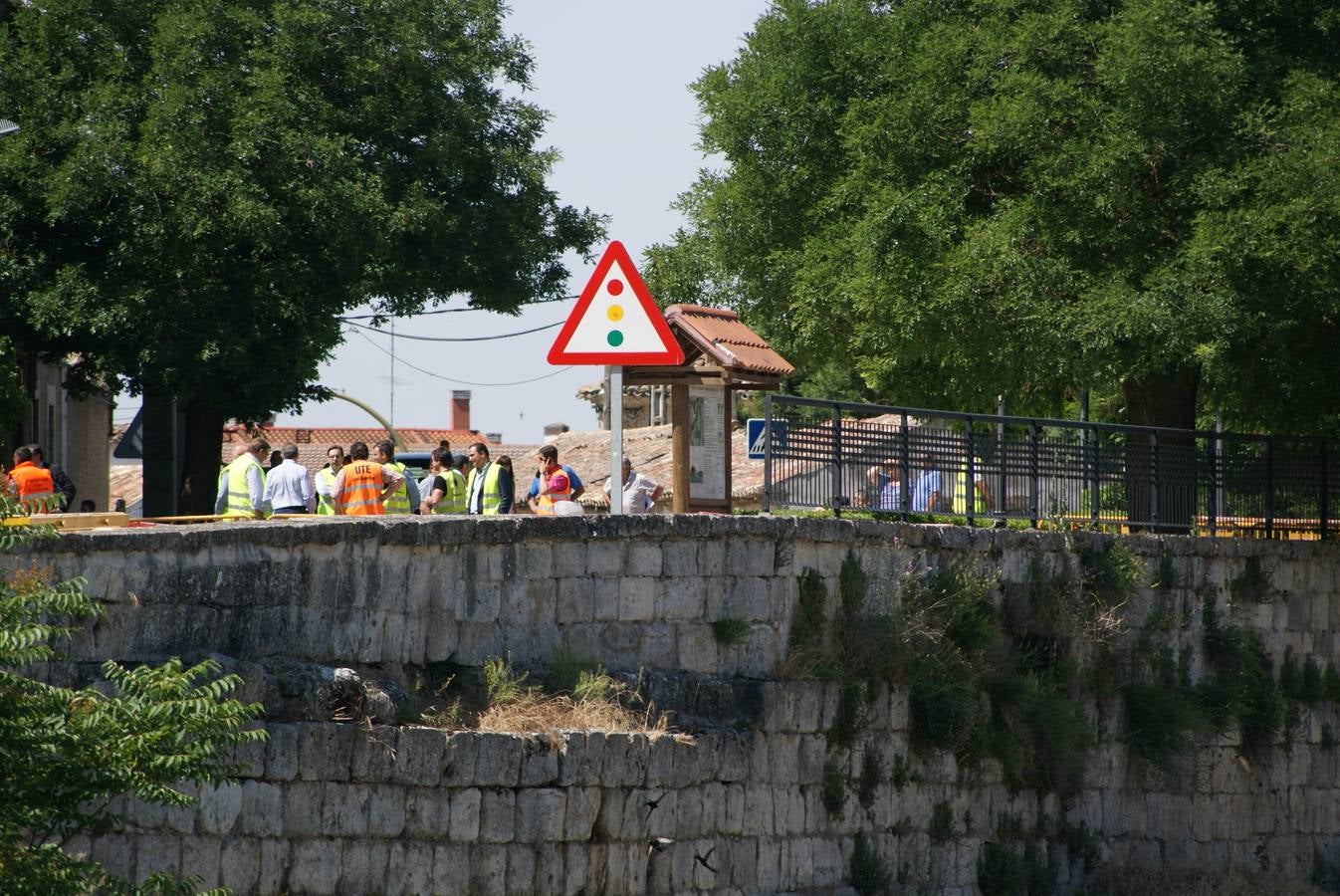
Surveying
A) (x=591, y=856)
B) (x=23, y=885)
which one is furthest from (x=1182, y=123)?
(x=23, y=885)

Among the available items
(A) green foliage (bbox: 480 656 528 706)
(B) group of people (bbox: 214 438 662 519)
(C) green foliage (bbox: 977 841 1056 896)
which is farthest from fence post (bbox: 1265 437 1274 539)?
(A) green foliage (bbox: 480 656 528 706)

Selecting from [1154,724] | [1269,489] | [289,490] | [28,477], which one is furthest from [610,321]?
[1269,489]

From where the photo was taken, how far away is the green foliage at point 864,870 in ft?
41.7

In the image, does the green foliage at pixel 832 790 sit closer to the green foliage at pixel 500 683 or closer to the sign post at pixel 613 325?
the green foliage at pixel 500 683

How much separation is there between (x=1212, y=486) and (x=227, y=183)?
1041cm

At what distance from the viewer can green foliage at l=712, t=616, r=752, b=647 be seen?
11.8 m

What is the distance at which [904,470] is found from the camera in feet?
47.2

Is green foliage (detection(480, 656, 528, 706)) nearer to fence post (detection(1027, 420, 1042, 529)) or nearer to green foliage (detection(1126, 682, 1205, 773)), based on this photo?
fence post (detection(1027, 420, 1042, 529))

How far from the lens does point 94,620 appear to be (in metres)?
8.27

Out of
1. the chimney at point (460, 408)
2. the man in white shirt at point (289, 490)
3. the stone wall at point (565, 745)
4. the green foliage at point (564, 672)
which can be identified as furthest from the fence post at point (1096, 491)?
the chimney at point (460, 408)

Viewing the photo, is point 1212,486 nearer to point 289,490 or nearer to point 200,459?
point 289,490

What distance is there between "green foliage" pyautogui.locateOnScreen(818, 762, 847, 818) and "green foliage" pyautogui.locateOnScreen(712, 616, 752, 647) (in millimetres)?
1267

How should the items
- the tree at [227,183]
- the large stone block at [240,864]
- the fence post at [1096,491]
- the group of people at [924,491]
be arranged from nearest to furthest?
1. the large stone block at [240,864]
2. the group of people at [924,491]
3. the fence post at [1096,491]
4. the tree at [227,183]

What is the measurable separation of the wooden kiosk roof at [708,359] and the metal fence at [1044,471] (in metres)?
0.47
